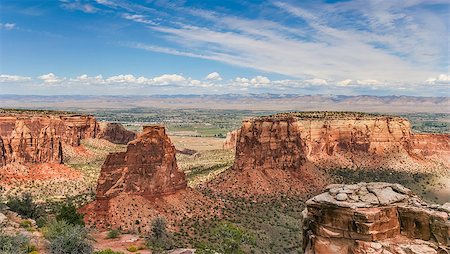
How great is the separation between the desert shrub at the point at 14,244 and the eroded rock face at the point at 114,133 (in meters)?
96.8

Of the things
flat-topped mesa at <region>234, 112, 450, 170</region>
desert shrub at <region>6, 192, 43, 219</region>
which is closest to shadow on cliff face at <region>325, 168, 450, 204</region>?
flat-topped mesa at <region>234, 112, 450, 170</region>

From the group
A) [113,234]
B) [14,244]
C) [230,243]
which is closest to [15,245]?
[14,244]

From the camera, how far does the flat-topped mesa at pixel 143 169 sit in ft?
148

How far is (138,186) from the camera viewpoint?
46.3 meters

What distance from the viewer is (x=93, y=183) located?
221ft

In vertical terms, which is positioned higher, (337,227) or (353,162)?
(337,227)

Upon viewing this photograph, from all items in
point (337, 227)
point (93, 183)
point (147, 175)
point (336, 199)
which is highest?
point (336, 199)

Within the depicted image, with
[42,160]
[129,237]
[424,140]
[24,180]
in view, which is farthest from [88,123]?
[424,140]

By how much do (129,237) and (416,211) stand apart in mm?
27929

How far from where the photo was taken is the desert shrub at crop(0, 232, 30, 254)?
79.5 feet

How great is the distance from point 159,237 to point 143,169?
10518 millimetres

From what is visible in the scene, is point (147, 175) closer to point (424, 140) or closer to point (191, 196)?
point (191, 196)

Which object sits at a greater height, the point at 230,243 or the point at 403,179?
the point at 230,243

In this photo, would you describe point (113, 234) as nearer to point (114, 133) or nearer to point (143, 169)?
point (143, 169)
